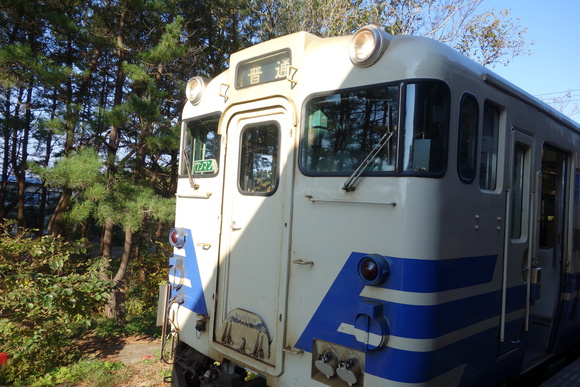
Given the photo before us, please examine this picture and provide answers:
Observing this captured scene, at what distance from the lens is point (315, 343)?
3.02 metres

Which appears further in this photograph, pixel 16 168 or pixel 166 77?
pixel 16 168

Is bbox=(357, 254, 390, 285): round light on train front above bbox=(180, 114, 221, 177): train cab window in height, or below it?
below

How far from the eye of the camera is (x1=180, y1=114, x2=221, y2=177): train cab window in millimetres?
4066

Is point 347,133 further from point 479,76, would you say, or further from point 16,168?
point 16,168

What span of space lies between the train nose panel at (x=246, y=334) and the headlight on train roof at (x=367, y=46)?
2000mm

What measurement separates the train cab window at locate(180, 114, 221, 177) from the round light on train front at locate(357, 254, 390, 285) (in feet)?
5.75

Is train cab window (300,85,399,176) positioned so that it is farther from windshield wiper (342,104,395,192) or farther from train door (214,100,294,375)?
train door (214,100,294,375)

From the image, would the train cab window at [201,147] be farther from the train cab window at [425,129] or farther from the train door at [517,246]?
the train door at [517,246]

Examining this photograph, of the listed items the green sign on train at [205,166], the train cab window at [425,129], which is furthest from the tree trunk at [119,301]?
the train cab window at [425,129]

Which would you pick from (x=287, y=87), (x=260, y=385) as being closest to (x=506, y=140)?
(x=287, y=87)

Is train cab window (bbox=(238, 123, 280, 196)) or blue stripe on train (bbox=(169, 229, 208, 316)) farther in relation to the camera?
blue stripe on train (bbox=(169, 229, 208, 316))

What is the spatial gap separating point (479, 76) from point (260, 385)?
285 centimetres

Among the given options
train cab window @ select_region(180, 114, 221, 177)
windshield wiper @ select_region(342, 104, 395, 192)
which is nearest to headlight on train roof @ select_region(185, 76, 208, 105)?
train cab window @ select_region(180, 114, 221, 177)

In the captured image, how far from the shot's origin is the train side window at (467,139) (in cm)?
292
